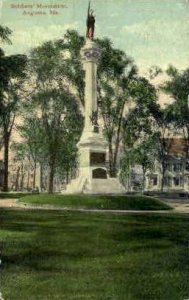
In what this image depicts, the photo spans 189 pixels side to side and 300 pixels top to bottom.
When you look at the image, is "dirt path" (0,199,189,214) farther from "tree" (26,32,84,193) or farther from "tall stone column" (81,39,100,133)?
"tall stone column" (81,39,100,133)

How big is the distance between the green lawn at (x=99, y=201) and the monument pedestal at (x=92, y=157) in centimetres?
102

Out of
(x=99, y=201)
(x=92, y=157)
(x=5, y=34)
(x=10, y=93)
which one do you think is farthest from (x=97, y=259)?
(x=92, y=157)

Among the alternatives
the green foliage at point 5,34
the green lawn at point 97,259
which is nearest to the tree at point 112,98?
the green foliage at point 5,34

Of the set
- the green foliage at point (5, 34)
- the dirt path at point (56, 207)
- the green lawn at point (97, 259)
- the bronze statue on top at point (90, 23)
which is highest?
the bronze statue on top at point (90, 23)

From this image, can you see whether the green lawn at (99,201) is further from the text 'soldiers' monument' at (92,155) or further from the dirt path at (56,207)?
the text 'soldiers' monument' at (92,155)

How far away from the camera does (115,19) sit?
5.41 meters

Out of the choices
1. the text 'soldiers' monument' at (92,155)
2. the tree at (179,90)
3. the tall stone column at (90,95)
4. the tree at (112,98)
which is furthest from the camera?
the text 'soldiers' monument' at (92,155)

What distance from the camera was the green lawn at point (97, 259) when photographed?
14.0ft

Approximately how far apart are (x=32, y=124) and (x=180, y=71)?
2752mm

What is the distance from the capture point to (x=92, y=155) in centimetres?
1053

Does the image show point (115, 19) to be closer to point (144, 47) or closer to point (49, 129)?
point (144, 47)

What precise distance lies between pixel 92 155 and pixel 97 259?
19.3 ft

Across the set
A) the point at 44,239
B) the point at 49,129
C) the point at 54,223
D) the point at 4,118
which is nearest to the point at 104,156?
the point at 49,129

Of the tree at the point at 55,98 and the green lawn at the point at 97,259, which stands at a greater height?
the tree at the point at 55,98
